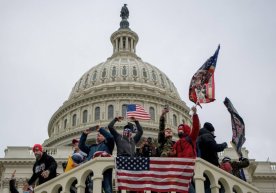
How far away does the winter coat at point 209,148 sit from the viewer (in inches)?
462

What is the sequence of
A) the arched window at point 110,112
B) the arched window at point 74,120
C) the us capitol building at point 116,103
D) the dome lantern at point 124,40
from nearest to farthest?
the us capitol building at point 116,103 → the arched window at point 110,112 → the arched window at point 74,120 → the dome lantern at point 124,40

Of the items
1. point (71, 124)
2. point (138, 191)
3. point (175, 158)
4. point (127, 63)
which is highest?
point (127, 63)

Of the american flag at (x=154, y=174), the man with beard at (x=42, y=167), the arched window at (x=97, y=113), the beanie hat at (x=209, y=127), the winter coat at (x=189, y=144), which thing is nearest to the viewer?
the american flag at (x=154, y=174)

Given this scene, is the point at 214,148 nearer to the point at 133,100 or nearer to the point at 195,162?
the point at 195,162

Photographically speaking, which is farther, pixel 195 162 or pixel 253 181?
pixel 253 181

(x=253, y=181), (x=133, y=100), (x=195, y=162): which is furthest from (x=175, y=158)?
(x=133, y=100)

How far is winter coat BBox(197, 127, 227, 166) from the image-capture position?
38.5ft

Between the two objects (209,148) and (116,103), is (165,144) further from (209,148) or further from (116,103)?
(116,103)

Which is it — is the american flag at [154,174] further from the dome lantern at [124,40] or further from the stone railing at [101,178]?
the dome lantern at [124,40]

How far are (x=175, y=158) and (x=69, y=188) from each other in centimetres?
228

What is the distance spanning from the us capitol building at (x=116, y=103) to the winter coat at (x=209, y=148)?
40.4 metres

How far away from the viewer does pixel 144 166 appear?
10.5 metres

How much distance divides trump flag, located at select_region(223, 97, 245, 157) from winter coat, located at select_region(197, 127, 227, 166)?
166 cm

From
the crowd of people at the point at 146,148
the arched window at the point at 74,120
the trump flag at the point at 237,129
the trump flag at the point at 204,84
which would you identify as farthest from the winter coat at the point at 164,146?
the arched window at the point at 74,120
